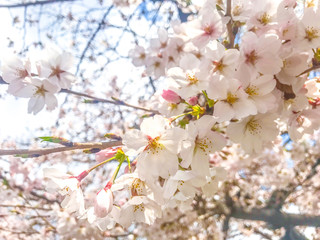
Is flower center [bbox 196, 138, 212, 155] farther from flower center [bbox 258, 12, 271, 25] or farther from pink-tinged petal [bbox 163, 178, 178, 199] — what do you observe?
flower center [bbox 258, 12, 271, 25]

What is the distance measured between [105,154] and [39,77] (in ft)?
1.56

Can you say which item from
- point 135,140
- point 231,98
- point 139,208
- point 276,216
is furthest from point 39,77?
point 276,216

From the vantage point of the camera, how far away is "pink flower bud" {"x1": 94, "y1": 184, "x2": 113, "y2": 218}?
881 mm

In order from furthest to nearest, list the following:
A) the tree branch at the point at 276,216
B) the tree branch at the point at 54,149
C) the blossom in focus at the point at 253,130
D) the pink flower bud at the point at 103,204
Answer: the tree branch at the point at 276,216 < the blossom in focus at the point at 253,130 < the pink flower bud at the point at 103,204 < the tree branch at the point at 54,149

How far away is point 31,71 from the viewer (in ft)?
3.76

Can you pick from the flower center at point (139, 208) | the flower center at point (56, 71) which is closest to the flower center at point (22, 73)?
the flower center at point (56, 71)

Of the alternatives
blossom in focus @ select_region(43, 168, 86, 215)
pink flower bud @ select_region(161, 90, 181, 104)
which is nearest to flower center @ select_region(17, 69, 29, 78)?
blossom in focus @ select_region(43, 168, 86, 215)

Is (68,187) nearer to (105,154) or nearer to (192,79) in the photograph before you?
(105,154)

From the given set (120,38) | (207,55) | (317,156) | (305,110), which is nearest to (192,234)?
(317,156)

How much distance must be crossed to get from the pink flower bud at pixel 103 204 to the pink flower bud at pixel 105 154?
11cm

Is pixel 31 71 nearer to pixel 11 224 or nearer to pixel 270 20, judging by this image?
pixel 270 20

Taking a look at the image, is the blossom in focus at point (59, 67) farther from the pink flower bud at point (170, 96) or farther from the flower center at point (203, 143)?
the flower center at point (203, 143)

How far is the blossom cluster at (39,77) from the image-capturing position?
112cm

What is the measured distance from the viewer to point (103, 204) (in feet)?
2.92
